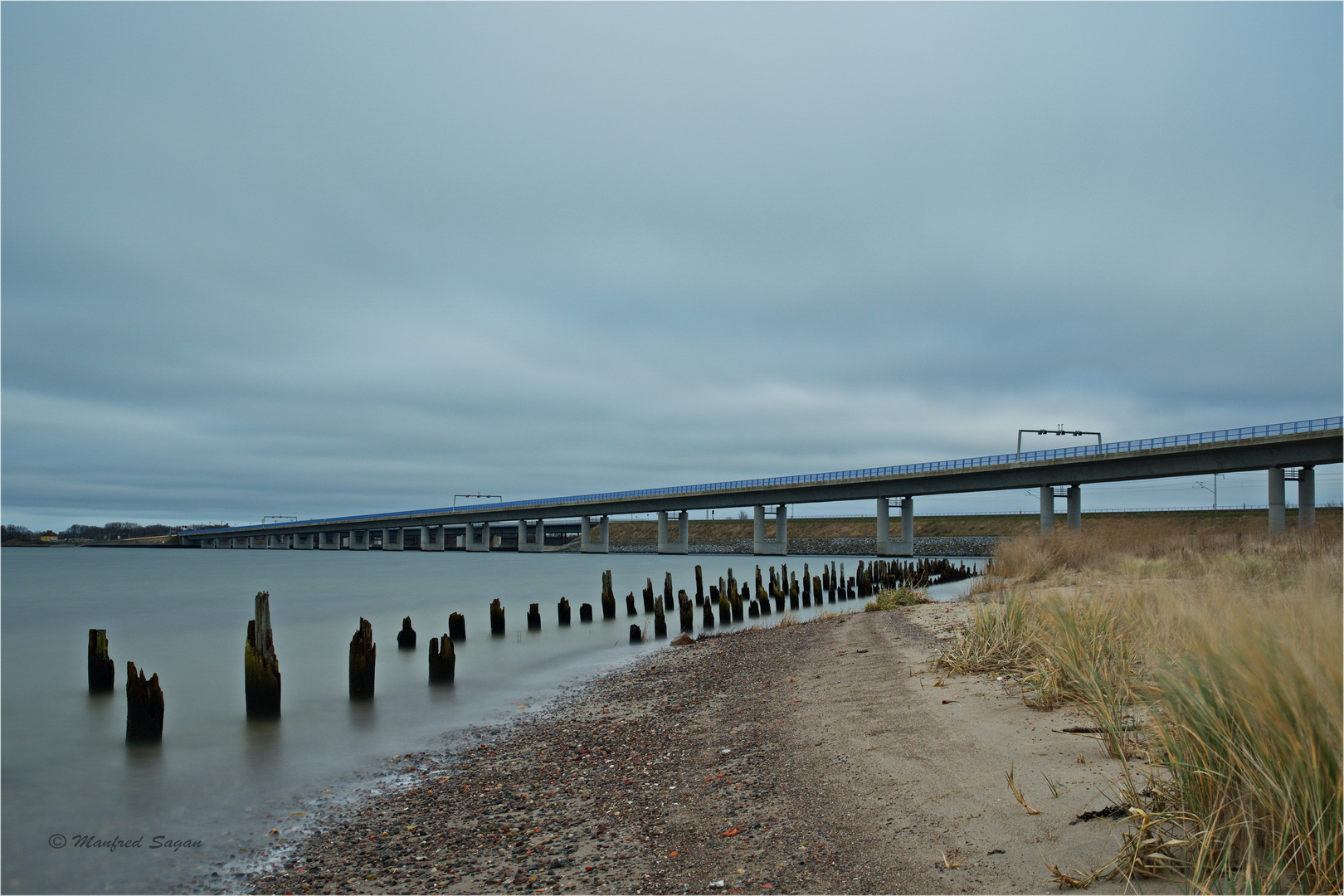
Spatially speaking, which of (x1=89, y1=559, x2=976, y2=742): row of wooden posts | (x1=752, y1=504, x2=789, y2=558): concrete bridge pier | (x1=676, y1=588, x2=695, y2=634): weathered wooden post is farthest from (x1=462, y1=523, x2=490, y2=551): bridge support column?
(x1=676, y1=588, x2=695, y2=634): weathered wooden post

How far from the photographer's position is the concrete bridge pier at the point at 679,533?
336ft

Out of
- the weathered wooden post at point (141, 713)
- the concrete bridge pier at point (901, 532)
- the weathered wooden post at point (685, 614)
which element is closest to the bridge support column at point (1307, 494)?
the concrete bridge pier at point (901, 532)

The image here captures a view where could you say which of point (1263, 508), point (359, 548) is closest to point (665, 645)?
point (1263, 508)

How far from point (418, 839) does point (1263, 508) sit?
4693 inches

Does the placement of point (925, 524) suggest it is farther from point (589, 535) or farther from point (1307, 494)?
point (1307, 494)

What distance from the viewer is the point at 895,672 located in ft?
35.8

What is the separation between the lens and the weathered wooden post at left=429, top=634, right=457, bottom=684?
16.3 metres

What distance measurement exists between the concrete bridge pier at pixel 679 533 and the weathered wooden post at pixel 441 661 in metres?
83.2

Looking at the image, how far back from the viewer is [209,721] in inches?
515

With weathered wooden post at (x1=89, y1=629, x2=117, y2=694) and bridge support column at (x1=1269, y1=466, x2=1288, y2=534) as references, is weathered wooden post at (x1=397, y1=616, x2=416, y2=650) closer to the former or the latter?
weathered wooden post at (x1=89, y1=629, x2=117, y2=694)

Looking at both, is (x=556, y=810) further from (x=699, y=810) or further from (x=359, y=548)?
(x=359, y=548)

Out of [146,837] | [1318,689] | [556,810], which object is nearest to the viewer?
→ [1318,689]

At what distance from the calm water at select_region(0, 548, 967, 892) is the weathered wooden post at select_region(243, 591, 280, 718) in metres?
0.32

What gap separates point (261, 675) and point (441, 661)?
3911 millimetres
